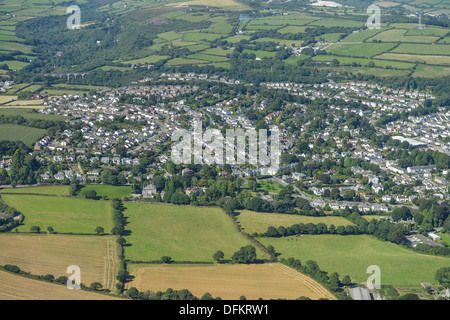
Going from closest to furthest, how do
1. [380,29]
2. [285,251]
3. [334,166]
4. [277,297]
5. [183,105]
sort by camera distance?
1. [277,297]
2. [285,251]
3. [334,166]
4. [183,105]
5. [380,29]

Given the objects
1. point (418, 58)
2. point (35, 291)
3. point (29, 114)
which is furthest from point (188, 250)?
point (418, 58)

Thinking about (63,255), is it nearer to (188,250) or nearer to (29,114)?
(188,250)

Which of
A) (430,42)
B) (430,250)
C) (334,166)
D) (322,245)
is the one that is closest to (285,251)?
(322,245)

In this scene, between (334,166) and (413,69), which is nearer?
(334,166)

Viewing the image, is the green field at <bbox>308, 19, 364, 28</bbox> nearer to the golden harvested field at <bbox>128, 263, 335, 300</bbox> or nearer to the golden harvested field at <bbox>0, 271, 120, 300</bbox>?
the golden harvested field at <bbox>128, 263, 335, 300</bbox>

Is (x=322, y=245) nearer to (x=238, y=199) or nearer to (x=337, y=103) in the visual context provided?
(x=238, y=199)

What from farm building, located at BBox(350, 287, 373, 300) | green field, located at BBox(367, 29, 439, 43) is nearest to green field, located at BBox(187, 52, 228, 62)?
green field, located at BBox(367, 29, 439, 43)

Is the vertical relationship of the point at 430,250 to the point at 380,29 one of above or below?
below

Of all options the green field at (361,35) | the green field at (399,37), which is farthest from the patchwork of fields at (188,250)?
the green field at (361,35)
